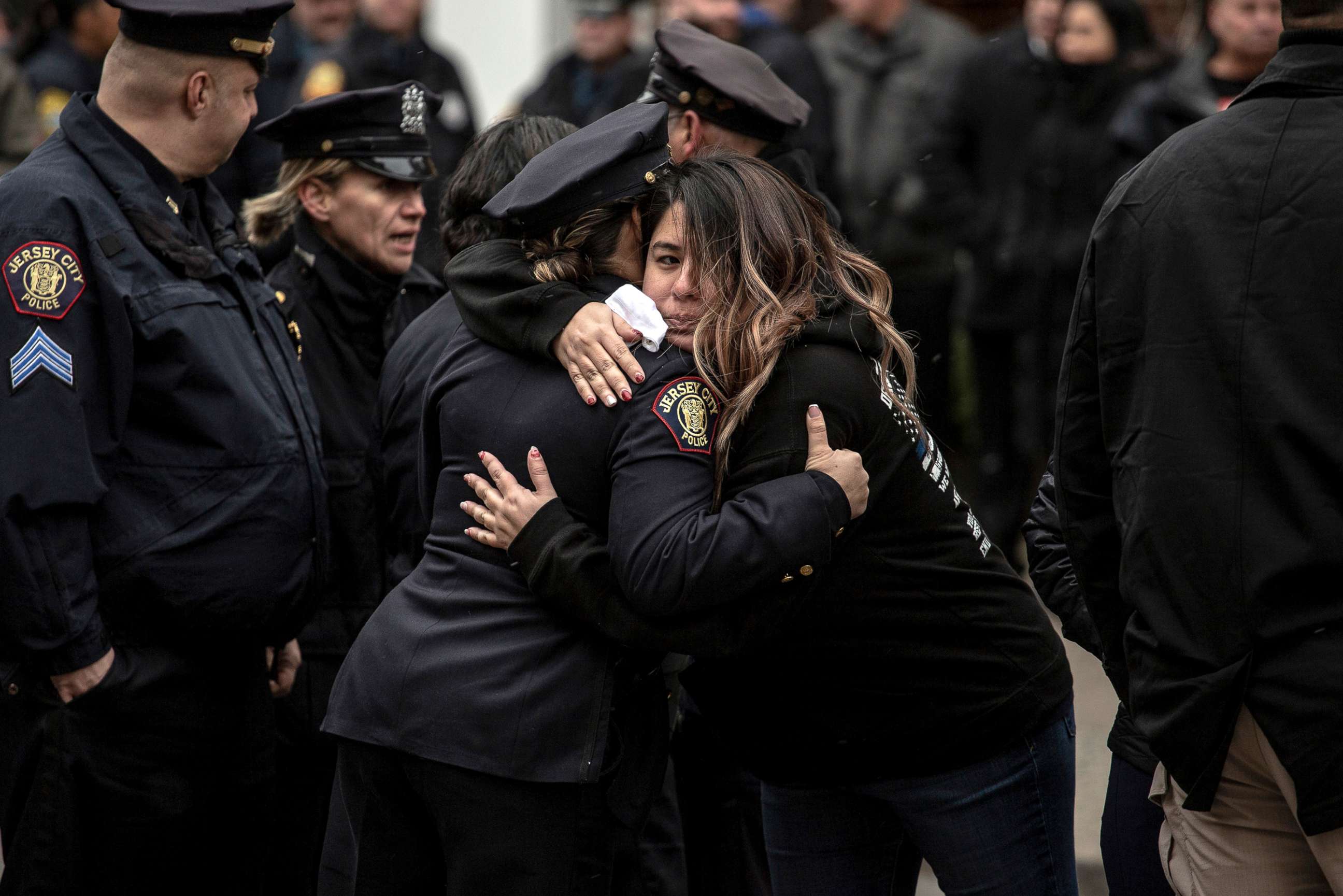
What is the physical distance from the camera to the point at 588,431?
7.82 ft

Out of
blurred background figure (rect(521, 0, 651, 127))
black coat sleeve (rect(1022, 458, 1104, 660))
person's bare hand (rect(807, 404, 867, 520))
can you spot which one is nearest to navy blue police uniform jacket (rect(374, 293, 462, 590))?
person's bare hand (rect(807, 404, 867, 520))

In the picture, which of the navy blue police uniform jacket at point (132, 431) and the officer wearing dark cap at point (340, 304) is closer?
the navy blue police uniform jacket at point (132, 431)

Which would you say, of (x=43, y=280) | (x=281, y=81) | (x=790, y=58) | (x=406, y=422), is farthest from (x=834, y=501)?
(x=281, y=81)

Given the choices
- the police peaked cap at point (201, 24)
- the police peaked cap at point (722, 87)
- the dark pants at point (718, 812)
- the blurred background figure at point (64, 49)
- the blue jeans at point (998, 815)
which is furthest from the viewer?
the blurred background figure at point (64, 49)

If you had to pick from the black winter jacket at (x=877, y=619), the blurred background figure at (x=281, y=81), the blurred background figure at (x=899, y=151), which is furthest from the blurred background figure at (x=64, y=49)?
the black winter jacket at (x=877, y=619)

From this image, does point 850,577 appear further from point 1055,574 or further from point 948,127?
point 948,127

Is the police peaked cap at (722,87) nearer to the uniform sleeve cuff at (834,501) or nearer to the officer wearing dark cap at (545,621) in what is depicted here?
the officer wearing dark cap at (545,621)

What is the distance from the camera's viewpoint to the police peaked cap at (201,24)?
308 cm

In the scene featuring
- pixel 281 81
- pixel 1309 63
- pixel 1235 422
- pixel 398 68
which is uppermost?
pixel 1309 63

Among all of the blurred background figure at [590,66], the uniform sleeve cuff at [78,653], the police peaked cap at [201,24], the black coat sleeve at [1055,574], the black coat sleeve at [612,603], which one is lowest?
the blurred background figure at [590,66]

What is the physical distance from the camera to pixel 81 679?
9.58 ft

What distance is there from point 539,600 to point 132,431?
1.09 metres

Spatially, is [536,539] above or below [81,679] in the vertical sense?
above

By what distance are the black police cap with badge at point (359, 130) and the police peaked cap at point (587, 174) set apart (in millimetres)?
1348
